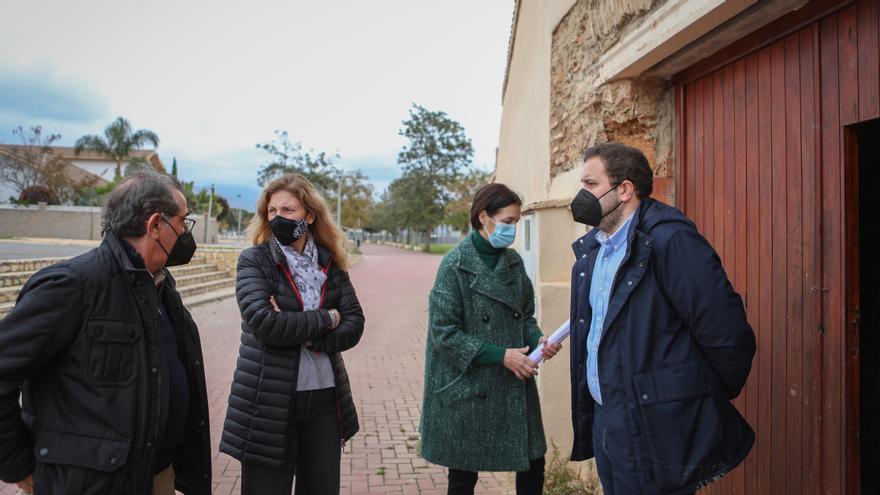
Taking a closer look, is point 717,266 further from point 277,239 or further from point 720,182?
point 277,239

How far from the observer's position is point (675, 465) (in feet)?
6.19

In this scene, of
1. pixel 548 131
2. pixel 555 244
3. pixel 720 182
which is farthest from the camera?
pixel 548 131

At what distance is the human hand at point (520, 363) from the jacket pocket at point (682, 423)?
2.65 feet

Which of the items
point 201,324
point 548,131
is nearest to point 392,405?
point 548,131

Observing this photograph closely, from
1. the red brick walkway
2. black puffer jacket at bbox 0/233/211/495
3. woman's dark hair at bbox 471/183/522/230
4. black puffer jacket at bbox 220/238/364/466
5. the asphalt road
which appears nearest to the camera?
black puffer jacket at bbox 0/233/211/495

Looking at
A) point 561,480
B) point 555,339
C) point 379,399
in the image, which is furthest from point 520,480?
point 379,399

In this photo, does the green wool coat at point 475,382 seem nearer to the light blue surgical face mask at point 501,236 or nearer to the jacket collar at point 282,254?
the light blue surgical face mask at point 501,236

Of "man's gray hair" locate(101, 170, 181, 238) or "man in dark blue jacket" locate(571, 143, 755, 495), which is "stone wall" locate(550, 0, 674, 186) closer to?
"man in dark blue jacket" locate(571, 143, 755, 495)

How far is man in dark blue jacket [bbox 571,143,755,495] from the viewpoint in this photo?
1.86 m

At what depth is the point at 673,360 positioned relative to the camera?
1.93 m

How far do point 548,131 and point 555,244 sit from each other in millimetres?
1271

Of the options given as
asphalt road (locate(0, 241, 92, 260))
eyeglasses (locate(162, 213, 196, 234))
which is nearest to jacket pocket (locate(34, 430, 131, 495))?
eyeglasses (locate(162, 213, 196, 234))

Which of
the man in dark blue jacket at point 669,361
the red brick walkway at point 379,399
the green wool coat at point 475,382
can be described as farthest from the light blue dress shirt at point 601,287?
the red brick walkway at point 379,399

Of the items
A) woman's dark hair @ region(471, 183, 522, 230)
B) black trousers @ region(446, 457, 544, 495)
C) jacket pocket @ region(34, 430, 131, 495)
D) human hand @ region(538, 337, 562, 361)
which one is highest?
woman's dark hair @ region(471, 183, 522, 230)
